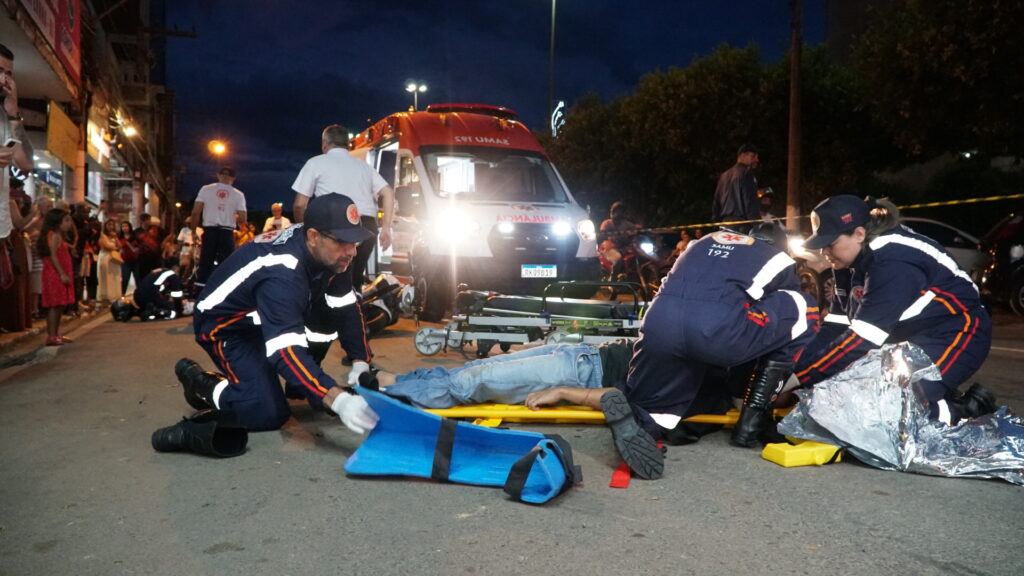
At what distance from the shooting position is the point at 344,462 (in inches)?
160

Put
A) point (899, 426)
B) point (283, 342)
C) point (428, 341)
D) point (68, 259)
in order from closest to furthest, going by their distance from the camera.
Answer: point (899, 426)
point (283, 342)
point (428, 341)
point (68, 259)

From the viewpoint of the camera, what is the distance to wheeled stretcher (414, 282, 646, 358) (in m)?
6.77

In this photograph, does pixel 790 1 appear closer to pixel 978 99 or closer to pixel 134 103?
pixel 978 99

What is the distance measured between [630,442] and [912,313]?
1.81 metres

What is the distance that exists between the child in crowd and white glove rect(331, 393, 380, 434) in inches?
239

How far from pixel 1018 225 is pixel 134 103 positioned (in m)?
34.6

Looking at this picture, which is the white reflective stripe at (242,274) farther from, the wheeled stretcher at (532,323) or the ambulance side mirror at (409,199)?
the ambulance side mirror at (409,199)

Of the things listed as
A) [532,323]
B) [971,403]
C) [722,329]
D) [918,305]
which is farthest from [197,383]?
[971,403]

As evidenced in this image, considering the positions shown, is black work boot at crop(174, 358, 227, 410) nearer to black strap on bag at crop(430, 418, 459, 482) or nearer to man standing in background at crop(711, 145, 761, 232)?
black strap on bag at crop(430, 418, 459, 482)

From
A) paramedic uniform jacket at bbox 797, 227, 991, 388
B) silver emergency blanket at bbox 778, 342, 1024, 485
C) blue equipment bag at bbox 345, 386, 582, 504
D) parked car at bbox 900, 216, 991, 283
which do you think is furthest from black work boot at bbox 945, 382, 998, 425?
parked car at bbox 900, 216, 991, 283

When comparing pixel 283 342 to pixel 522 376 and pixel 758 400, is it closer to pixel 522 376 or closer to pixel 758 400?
pixel 522 376

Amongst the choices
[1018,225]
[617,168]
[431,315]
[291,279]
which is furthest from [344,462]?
[617,168]

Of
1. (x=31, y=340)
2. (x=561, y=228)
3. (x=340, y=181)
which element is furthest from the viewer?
(x=561, y=228)

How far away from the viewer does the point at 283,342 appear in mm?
4105
